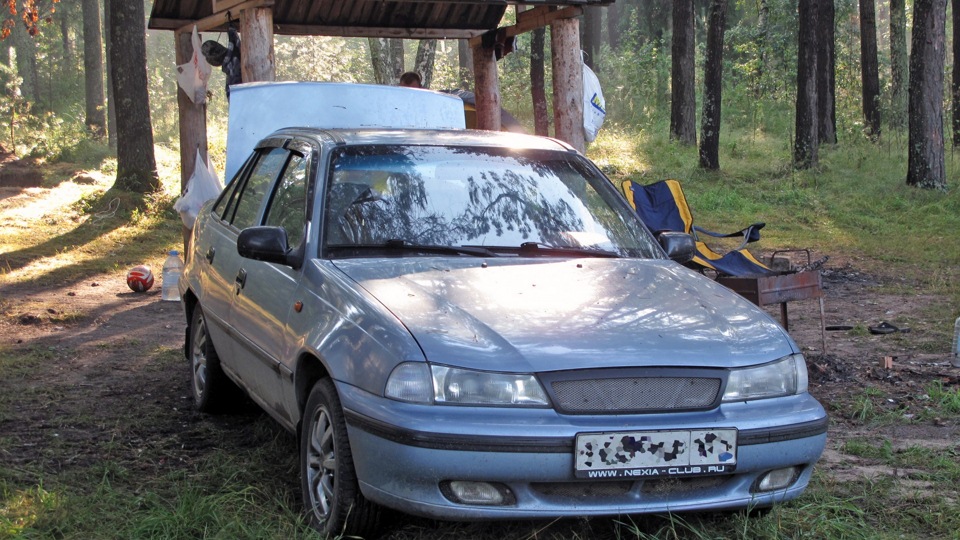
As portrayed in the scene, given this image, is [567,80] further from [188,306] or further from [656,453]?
[656,453]

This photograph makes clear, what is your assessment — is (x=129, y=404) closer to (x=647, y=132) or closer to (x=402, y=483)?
(x=402, y=483)

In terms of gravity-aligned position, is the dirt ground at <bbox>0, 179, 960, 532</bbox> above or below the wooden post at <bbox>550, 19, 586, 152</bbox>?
below

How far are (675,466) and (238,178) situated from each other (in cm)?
330

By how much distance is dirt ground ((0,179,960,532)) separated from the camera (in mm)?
5191

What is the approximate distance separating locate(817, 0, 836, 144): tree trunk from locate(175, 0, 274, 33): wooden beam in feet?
53.2

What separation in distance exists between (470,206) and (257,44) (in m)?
4.90

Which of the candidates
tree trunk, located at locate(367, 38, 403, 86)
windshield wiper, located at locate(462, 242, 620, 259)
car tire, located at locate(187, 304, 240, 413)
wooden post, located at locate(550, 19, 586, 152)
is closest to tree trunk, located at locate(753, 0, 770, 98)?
tree trunk, located at locate(367, 38, 403, 86)

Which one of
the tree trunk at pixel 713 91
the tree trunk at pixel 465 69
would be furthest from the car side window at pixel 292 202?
the tree trunk at pixel 465 69

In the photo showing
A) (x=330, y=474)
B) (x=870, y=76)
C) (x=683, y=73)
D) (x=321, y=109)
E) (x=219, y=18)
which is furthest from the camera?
(x=870, y=76)

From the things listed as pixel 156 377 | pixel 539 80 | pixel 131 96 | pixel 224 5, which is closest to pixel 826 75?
pixel 539 80

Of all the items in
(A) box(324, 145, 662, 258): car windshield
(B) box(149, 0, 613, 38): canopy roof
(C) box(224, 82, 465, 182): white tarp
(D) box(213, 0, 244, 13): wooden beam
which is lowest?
(A) box(324, 145, 662, 258): car windshield

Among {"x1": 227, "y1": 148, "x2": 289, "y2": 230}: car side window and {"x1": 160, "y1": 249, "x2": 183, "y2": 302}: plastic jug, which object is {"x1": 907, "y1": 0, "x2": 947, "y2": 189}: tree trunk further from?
{"x1": 227, "y1": 148, "x2": 289, "y2": 230}: car side window

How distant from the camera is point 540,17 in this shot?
10086mm

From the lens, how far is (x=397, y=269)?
165 inches
